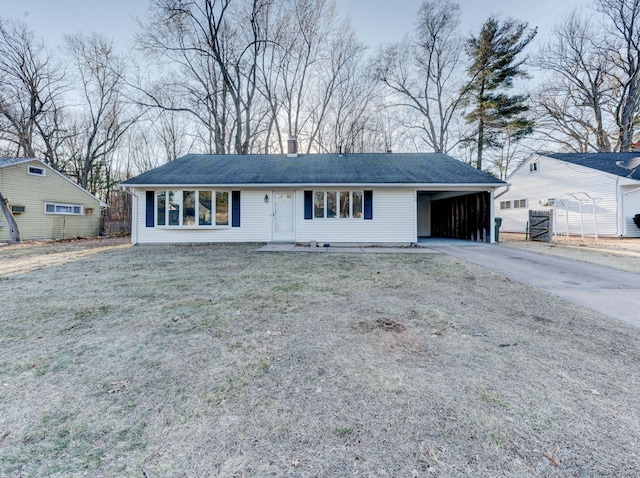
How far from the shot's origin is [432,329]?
10.1 ft

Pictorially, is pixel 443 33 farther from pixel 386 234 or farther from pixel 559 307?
pixel 559 307

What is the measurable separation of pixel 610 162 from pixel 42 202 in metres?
30.9

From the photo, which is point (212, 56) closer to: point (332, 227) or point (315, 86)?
point (315, 86)

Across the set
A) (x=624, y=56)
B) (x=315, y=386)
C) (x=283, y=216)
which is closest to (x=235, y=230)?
(x=283, y=216)

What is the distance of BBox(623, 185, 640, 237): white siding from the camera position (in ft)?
43.7

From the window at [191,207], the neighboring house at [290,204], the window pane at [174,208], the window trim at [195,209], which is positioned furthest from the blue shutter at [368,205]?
the window pane at [174,208]

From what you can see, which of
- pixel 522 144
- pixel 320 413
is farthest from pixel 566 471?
pixel 522 144

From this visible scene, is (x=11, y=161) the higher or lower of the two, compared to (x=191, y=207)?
higher

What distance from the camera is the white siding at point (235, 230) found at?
426 inches

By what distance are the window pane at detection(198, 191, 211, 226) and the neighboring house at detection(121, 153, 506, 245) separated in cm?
4

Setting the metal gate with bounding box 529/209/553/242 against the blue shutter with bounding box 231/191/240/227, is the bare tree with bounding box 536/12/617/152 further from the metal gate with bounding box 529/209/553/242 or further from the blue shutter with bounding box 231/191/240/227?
the blue shutter with bounding box 231/191/240/227

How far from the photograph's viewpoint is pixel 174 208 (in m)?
10.5

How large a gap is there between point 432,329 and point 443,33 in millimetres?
23619

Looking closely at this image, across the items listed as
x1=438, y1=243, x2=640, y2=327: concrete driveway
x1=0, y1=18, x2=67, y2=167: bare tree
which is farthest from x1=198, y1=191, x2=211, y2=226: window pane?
x1=0, y1=18, x2=67, y2=167: bare tree
